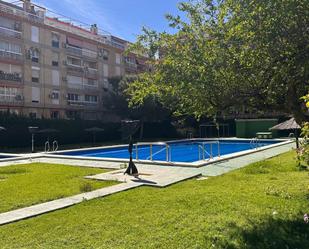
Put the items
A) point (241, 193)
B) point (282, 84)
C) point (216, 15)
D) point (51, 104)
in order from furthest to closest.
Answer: point (51, 104) < point (241, 193) < point (216, 15) < point (282, 84)

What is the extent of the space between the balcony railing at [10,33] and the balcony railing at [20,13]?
5.95ft

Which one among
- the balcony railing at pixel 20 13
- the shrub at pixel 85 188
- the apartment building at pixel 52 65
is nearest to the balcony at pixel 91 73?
the apartment building at pixel 52 65

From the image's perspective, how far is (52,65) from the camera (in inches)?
1734

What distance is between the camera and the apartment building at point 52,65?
3891 cm

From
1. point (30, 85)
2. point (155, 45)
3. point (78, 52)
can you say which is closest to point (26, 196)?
point (155, 45)

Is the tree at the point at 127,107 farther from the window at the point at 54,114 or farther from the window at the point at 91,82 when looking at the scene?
the window at the point at 54,114

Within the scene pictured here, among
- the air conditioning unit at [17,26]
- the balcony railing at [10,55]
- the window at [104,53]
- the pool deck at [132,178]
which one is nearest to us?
the pool deck at [132,178]

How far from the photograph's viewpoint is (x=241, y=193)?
905 cm

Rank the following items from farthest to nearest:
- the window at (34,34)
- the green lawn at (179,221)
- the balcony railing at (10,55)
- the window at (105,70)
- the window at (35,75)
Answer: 1. the window at (105,70)
2. the window at (35,75)
3. the window at (34,34)
4. the balcony railing at (10,55)
5. the green lawn at (179,221)

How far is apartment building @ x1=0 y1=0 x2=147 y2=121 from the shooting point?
38.9 m

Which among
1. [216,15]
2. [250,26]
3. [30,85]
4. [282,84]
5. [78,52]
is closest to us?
[250,26]

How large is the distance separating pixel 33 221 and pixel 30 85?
36.6 m

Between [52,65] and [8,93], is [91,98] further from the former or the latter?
[8,93]

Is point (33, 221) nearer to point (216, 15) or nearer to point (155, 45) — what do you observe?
point (155, 45)
